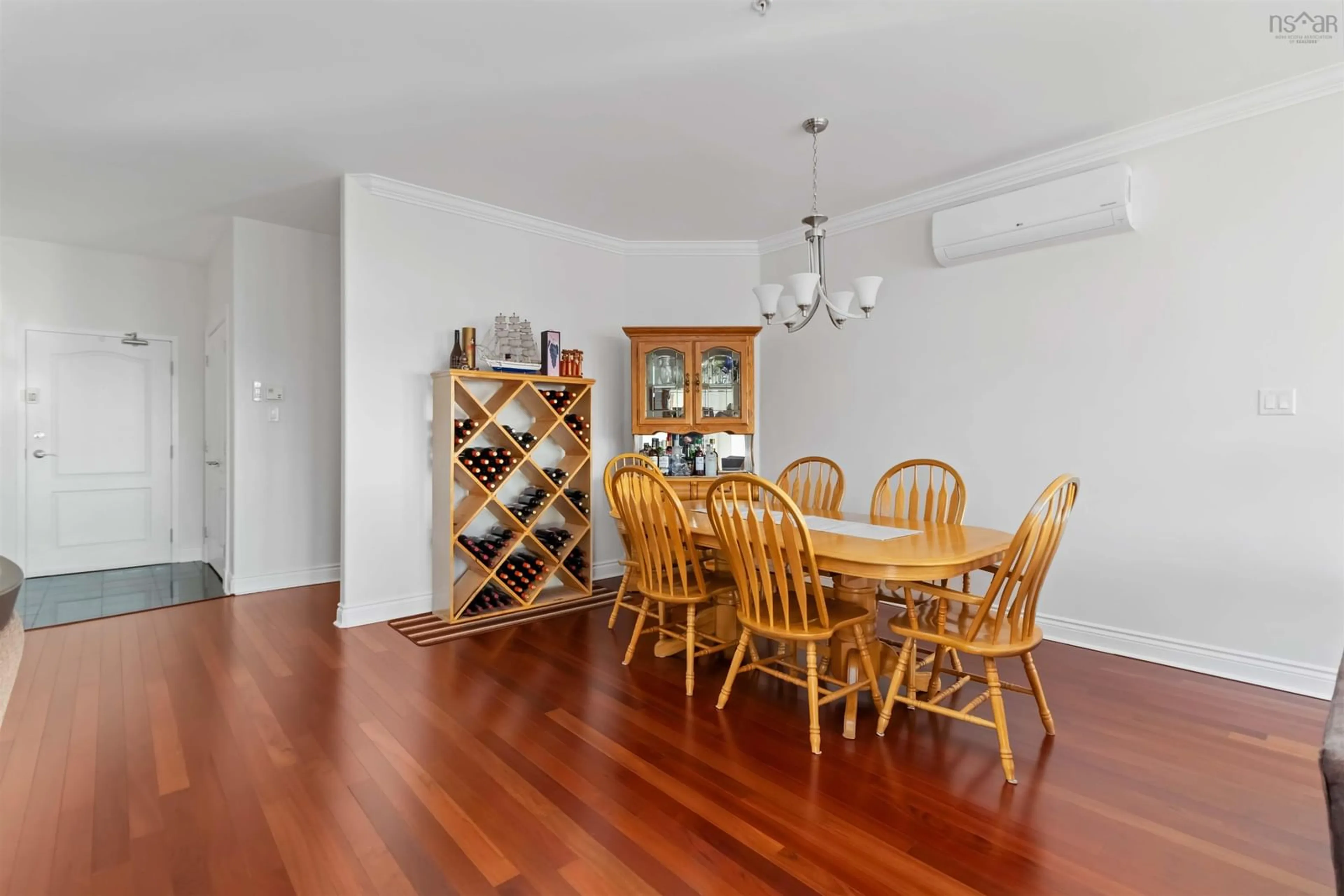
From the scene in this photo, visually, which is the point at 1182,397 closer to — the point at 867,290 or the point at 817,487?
the point at 867,290

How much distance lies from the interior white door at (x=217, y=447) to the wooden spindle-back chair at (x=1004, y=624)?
14.4 ft

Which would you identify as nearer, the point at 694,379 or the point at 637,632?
the point at 637,632

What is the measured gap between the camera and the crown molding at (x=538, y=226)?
384 centimetres

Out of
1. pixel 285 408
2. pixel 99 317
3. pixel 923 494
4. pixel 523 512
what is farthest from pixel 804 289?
pixel 99 317

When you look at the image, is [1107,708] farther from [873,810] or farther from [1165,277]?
[1165,277]

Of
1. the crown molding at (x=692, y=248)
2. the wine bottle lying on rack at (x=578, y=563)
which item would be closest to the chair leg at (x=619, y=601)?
the wine bottle lying on rack at (x=578, y=563)

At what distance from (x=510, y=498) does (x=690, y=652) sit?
2.07 metres

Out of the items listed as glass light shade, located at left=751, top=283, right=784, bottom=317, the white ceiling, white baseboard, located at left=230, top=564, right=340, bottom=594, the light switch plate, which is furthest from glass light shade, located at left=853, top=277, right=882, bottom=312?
white baseboard, located at left=230, top=564, right=340, bottom=594

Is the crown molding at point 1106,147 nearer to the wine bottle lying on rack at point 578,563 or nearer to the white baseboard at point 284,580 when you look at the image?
the wine bottle lying on rack at point 578,563

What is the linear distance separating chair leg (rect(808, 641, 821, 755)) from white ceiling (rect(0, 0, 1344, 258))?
2209mm

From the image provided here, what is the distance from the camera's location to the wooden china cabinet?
15.1 ft

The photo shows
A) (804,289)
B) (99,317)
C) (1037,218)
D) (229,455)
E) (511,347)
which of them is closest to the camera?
(804,289)

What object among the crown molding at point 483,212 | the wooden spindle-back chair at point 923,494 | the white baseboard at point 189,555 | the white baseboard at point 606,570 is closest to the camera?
the wooden spindle-back chair at point 923,494

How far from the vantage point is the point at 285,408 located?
15.2 ft
